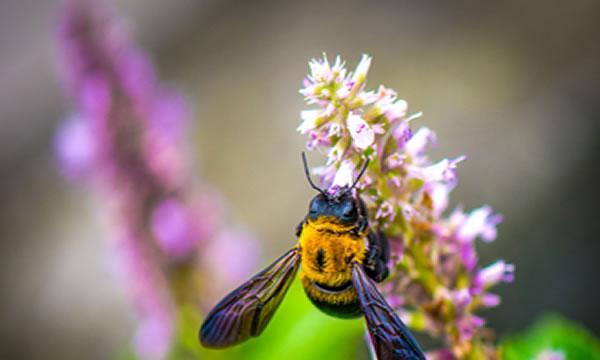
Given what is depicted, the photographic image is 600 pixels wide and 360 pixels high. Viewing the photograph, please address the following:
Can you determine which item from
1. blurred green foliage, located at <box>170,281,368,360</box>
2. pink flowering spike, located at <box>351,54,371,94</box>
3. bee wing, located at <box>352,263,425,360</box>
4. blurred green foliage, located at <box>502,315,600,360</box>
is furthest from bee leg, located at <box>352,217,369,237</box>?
blurred green foliage, located at <box>170,281,368,360</box>

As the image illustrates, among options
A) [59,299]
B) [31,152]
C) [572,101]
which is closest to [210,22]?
[31,152]

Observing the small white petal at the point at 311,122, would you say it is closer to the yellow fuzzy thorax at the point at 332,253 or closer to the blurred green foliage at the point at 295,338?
the yellow fuzzy thorax at the point at 332,253

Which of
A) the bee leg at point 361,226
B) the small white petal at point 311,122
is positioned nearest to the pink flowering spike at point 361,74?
the small white petal at point 311,122

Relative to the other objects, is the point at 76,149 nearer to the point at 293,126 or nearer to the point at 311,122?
the point at 311,122

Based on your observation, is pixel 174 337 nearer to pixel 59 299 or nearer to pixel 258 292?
pixel 258 292

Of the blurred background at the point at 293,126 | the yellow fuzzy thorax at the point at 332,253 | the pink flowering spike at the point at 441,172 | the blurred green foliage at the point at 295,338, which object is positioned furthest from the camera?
the blurred background at the point at 293,126

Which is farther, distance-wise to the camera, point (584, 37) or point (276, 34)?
point (276, 34)

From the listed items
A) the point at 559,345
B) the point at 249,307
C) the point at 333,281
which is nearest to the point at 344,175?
the point at 333,281
